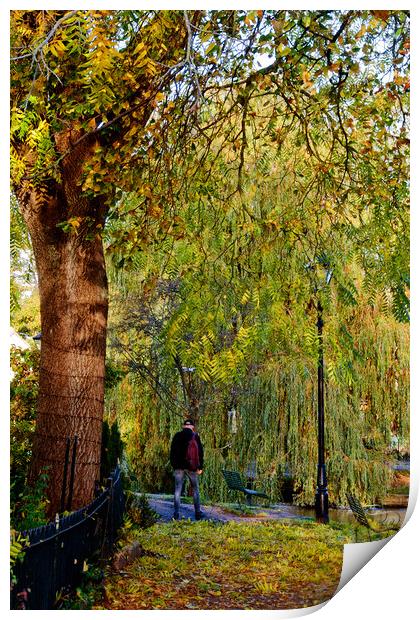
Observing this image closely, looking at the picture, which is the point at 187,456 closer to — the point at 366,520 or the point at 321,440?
the point at 321,440

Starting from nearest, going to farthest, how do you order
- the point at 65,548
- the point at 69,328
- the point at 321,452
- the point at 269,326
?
the point at 65,548
the point at 69,328
the point at 269,326
the point at 321,452

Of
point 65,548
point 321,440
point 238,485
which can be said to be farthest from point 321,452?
point 65,548

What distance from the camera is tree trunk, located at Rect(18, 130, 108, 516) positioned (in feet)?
12.8

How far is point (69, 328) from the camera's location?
3969mm

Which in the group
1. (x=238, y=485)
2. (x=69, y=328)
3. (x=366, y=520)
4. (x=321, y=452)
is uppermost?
(x=69, y=328)

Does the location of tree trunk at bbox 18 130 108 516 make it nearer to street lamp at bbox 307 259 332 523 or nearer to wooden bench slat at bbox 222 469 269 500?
wooden bench slat at bbox 222 469 269 500

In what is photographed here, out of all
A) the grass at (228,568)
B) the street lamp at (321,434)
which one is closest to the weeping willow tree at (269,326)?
the street lamp at (321,434)

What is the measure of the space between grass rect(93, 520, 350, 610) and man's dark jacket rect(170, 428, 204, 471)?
12.5 inches

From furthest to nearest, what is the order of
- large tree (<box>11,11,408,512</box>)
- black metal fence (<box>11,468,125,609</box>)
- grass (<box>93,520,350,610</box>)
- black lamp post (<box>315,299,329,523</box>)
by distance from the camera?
black lamp post (<box>315,299,329,523</box>) < large tree (<box>11,11,408,512</box>) < grass (<box>93,520,350,610</box>) < black metal fence (<box>11,468,125,609</box>)

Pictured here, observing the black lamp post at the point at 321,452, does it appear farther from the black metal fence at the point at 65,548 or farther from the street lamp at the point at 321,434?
the black metal fence at the point at 65,548

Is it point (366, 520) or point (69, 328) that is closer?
point (69, 328)

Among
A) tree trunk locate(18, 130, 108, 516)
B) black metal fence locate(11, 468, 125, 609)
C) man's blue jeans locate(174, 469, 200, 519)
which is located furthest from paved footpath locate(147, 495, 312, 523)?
tree trunk locate(18, 130, 108, 516)

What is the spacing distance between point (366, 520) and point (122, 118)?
2.71 meters
